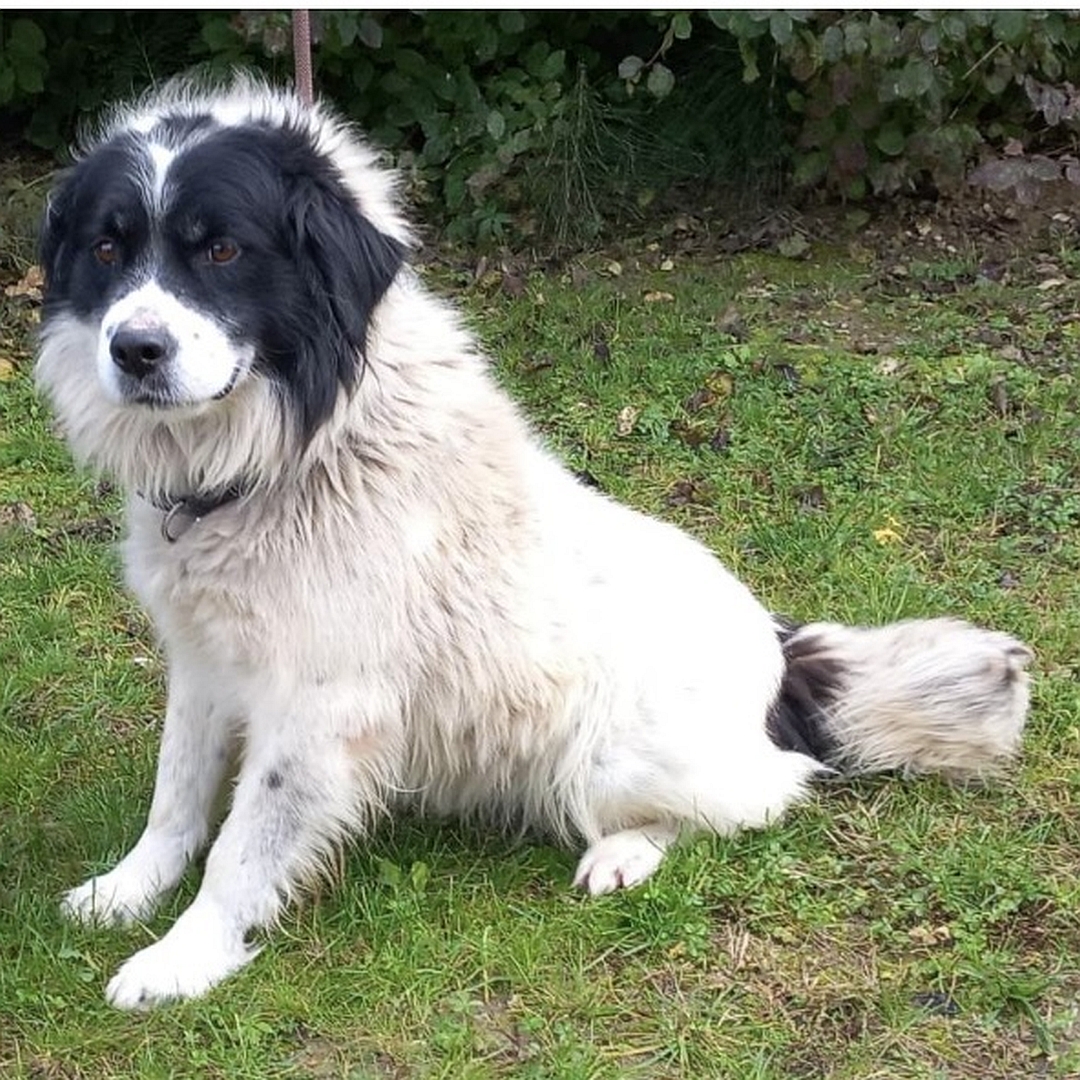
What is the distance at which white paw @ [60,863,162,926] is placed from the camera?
2.96m

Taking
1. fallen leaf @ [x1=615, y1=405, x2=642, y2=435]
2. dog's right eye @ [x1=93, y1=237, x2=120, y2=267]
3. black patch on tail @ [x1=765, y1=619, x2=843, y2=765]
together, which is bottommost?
fallen leaf @ [x1=615, y1=405, x2=642, y2=435]

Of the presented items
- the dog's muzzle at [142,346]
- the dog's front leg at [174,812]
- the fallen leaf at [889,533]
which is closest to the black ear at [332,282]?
the dog's muzzle at [142,346]

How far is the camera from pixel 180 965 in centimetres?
277

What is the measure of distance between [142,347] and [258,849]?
94 centimetres

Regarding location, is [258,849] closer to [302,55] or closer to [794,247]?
[302,55]

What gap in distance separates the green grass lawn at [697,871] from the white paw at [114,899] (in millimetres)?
41

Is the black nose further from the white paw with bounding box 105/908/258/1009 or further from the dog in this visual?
the white paw with bounding box 105/908/258/1009

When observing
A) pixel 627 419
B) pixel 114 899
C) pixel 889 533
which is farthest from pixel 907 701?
pixel 627 419

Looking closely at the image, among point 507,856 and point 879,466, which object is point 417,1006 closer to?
point 507,856

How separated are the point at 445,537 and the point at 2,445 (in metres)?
2.72

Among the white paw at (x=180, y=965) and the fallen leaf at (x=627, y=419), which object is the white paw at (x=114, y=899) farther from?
the fallen leaf at (x=627, y=419)

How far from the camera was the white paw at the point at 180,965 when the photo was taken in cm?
275

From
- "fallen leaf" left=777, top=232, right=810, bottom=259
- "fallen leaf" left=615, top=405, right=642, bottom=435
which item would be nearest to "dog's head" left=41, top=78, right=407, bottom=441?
"fallen leaf" left=615, top=405, right=642, bottom=435

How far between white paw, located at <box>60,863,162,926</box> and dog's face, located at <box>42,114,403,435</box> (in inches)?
38.6
